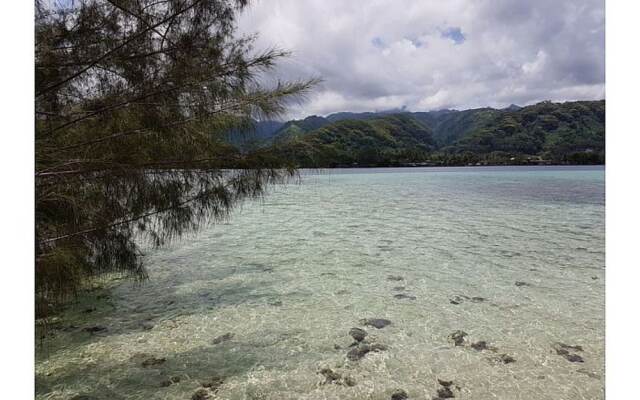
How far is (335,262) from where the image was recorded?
618cm

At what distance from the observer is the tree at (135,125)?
1911mm

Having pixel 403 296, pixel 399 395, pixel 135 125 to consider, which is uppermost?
pixel 135 125

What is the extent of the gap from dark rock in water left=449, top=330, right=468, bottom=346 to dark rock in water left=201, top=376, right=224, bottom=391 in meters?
2.34

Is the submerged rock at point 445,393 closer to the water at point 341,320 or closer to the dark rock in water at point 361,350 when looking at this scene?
the water at point 341,320

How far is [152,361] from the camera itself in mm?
3002

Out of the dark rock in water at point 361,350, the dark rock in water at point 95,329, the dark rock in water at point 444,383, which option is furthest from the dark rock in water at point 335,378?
the dark rock in water at point 95,329

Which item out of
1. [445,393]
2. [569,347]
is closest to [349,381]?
[445,393]

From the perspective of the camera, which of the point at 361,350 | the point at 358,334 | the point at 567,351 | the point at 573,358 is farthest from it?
the point at 358,334

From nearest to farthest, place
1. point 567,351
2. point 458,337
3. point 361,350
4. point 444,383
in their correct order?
1. point 444,383
2. point 567,351
3. point 361,350
4. point 458,337

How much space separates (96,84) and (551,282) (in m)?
6.20

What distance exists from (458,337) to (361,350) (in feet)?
3.58

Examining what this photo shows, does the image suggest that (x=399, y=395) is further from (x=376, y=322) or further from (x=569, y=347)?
(x=569, y=347)

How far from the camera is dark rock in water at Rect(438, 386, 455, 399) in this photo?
98.7 inches

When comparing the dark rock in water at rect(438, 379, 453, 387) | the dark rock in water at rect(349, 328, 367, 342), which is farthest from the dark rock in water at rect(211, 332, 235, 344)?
the dark rock in water at rect(438, 379, 453, 387)
